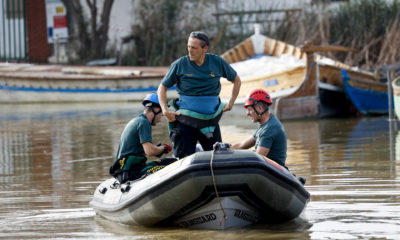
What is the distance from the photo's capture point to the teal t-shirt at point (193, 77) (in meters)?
8.30

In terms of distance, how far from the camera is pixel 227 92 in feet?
68.0

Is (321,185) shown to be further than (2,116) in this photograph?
No

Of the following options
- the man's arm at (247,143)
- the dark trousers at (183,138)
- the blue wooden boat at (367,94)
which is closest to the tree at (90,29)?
the blue wooden boat at (367,94)

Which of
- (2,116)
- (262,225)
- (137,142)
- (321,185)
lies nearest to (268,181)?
(262,225)

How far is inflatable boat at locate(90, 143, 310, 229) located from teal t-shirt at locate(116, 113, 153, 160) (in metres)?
0.38

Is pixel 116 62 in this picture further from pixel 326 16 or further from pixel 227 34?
pixel 326 16

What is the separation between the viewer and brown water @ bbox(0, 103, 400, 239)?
296 inches

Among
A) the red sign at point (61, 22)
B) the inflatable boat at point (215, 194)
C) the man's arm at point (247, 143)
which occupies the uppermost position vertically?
the red sign at point (61, 22)

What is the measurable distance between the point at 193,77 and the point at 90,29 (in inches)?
948

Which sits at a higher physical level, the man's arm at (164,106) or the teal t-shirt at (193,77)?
the teal t-shirt at (193,77)

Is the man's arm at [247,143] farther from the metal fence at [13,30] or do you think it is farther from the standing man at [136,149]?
the metal fence at [13,30]

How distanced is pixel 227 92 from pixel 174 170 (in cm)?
1371

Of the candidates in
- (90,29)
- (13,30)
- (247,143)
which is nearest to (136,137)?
(247,143)

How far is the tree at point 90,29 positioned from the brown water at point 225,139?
10541 millimetres
